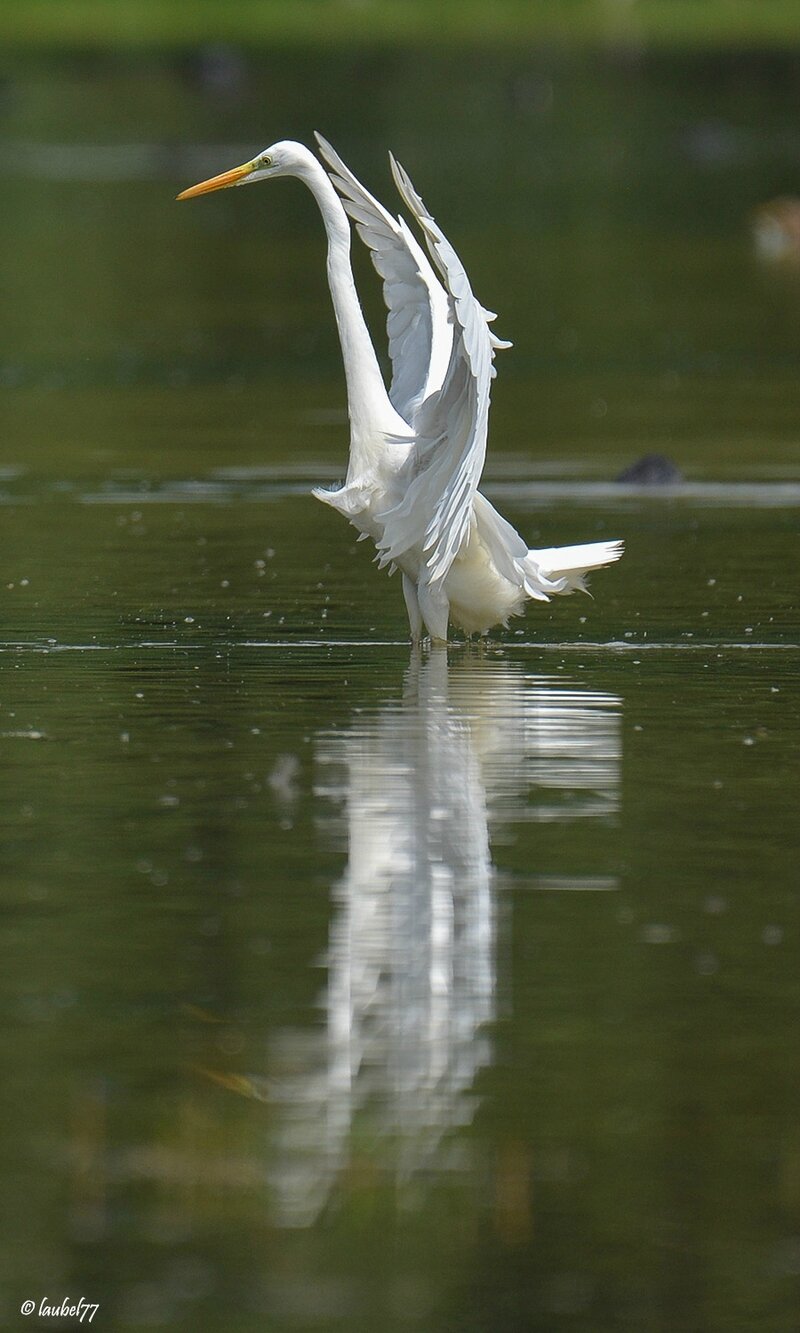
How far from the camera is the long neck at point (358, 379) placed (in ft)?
41.9

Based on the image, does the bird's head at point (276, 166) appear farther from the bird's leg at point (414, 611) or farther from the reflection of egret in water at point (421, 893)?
the reflection of egret in water at point (421, 893)

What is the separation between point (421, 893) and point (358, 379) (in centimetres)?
493

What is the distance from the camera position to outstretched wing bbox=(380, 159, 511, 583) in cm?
1188

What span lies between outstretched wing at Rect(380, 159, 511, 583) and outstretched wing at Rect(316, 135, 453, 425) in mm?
731

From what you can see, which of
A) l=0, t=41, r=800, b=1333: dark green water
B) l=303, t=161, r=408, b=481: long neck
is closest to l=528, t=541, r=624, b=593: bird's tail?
l=0, t=41, r=800, b=1333: dark green water

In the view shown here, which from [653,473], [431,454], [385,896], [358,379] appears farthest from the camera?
[653,473]

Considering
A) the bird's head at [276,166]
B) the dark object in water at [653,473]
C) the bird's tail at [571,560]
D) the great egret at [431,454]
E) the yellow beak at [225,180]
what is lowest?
the dark object in water at [653,473]

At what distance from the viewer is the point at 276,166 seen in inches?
537

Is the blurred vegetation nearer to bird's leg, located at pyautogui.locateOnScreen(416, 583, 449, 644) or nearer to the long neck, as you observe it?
the long neck

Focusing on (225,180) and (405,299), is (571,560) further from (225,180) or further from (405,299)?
(225,180)

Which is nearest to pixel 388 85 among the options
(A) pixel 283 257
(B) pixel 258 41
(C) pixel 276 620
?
(B) pixel 258 41

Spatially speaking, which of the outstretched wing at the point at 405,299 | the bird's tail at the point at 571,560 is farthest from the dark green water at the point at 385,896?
the outstretched wing at the point at 405,299

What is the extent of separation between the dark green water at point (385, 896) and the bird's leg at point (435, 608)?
18 cm

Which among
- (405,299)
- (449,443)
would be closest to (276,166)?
(405,299)
